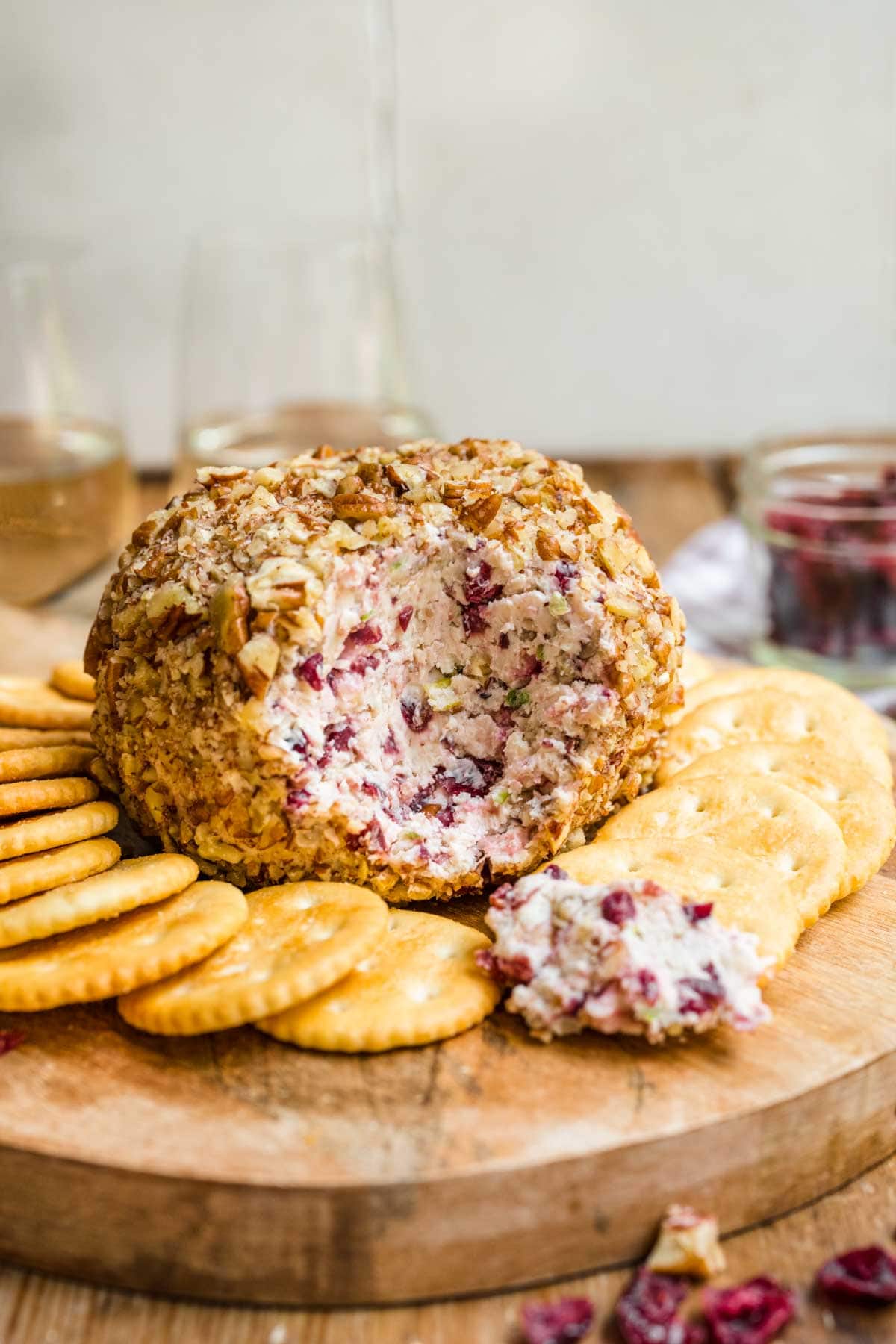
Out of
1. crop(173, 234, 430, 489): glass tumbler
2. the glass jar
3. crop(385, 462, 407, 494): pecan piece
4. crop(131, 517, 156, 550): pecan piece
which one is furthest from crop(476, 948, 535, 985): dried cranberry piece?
crop(173, 234, 430, 489): glass tumbler

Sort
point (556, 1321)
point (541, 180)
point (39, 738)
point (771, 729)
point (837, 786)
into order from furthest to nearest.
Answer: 1. point (541, 180)
2. point (771, 729)
3. point (39, 738)
4. point (837, 786)
5. point (556, 1321)

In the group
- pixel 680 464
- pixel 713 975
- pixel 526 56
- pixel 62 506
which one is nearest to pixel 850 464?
pixel 680 464

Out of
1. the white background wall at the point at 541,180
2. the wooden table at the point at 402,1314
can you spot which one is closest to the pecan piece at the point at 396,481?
the wooden table at the point at 402,1314

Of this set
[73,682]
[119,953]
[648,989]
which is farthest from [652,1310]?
[73,682]

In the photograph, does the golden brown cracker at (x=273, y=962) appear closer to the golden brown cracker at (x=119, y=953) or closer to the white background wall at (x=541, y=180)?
the golden brown cracker at (x=119, y=953)

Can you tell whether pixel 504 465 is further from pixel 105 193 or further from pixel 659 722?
pixel 105 193

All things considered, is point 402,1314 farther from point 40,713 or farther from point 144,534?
point 40,713
